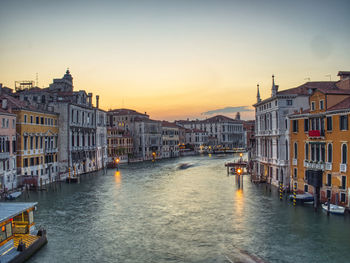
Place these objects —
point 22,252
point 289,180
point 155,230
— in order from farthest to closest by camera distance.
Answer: point 289,180 < point 155,230 < point 22,252

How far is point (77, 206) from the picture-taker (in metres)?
27.2

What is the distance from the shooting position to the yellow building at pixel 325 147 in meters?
22.2

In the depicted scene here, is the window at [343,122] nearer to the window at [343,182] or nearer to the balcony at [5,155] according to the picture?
the window at [343,182]

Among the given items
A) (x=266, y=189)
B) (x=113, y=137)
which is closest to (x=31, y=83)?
(x=113, y=137)

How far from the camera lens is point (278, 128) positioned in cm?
3247

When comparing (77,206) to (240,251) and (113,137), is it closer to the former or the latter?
(240,251)

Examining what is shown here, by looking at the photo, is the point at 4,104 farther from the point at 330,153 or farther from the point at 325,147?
the point at 330,153

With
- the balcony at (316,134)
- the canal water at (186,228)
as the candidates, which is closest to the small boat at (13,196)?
the canal water at (186,228)

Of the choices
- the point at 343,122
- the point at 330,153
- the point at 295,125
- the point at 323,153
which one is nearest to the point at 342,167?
the point at 330,153

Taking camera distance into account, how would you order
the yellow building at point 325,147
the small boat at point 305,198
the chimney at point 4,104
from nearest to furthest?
the yellow building at point 325,147 → the small boat at point 305,198 → the chimney at point 4,104

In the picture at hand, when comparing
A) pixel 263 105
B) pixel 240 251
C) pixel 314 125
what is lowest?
pixel 240 251

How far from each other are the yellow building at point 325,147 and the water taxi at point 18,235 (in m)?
16.6

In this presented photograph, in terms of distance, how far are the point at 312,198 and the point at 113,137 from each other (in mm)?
51437

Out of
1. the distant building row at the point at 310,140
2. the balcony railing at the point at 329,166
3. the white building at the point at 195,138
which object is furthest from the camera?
the white building at the point at 195,138
